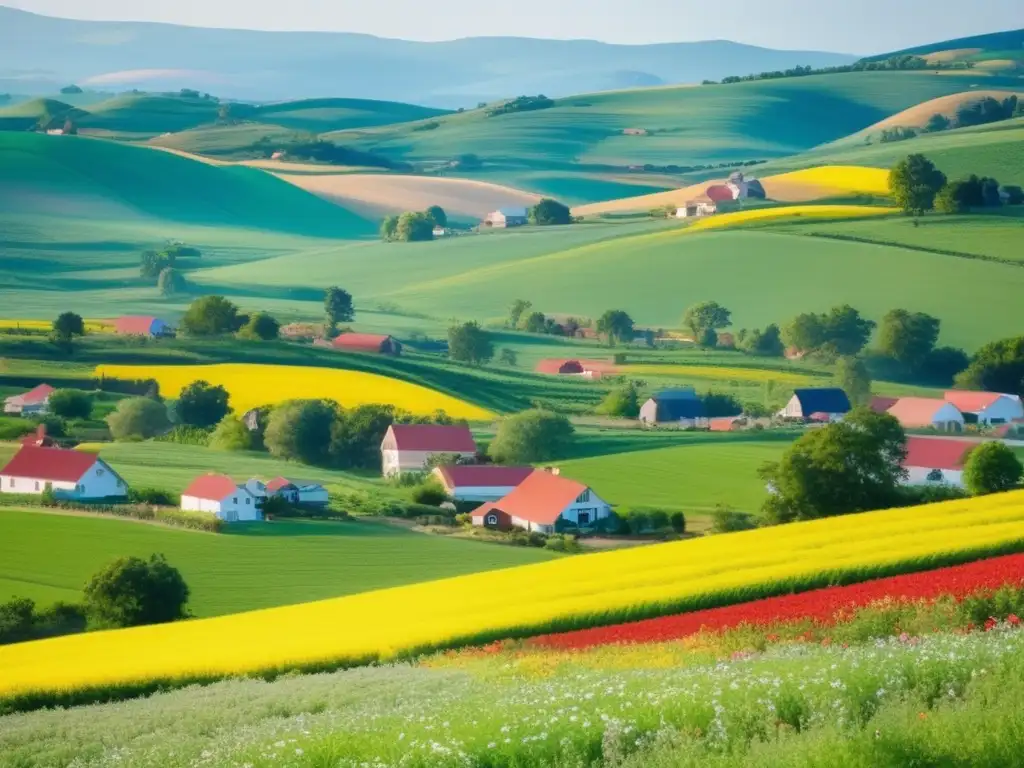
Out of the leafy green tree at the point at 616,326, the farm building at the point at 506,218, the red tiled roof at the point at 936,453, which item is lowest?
the red tiled roof at the point at 936,453

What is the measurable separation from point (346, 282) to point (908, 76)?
101155 mm

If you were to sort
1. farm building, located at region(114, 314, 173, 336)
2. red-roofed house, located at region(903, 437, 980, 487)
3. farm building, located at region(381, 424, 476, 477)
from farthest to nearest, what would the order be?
farm building, located at region(114, 314, 173, 336) < farm building, located at region(381, 424, 476, 477) < red-roofed house, located at region(903, 437, 980, 487)

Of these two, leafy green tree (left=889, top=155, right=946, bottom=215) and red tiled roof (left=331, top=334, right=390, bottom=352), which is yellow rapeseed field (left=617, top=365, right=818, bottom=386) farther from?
leafy green tree (left=889, top=155, right=946, bottom=215)

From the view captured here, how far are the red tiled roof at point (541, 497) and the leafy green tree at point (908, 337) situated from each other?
2761 cm

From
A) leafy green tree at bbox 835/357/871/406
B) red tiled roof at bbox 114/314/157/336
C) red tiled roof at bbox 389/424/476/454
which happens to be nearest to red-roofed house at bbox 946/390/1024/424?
leafy green tree at bbox 835/357/871/406

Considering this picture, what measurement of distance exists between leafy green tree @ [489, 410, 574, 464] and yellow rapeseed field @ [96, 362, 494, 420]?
7.35m

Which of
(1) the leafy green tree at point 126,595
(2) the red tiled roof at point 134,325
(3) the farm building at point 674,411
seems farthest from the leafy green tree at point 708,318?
(1) the leafy green tree at point 126,595

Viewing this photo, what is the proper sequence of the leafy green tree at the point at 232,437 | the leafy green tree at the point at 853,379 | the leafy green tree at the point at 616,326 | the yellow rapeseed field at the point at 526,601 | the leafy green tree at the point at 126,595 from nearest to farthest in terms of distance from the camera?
the yellow rapeseed field at the point at 526,601, the leafy green tree at the point at 126,595, the leafy green tree at the point at 232,437, the leafy green tree at the point at 853,379, the leafy green tree at the point at 616,326

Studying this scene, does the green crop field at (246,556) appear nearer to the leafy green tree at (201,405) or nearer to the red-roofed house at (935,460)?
the red-roofed house at (935,460)

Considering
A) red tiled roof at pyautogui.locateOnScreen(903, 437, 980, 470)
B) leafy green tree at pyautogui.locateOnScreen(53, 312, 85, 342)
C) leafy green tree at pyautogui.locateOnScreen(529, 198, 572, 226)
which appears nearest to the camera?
red tiled roof at pyautogui.locateOnScreen(903, 437, 980, 470)

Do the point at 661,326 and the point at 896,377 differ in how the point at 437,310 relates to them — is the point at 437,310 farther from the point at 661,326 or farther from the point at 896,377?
the point at 896,377

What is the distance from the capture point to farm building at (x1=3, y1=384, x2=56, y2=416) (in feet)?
187

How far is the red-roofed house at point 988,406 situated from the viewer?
6003 cm

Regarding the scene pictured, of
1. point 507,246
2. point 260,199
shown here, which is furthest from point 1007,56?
point 507,246
